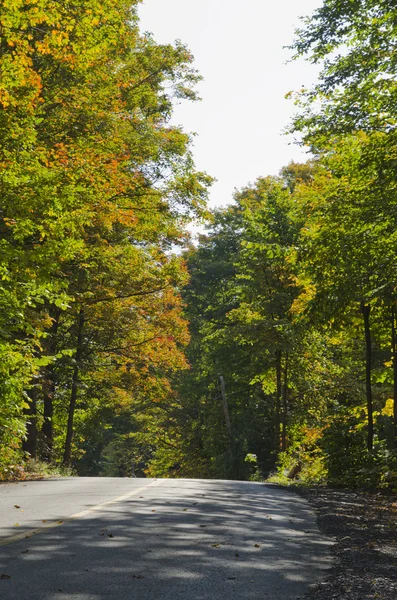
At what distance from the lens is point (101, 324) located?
85.1 ft

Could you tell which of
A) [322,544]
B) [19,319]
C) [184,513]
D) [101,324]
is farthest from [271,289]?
[322,544]

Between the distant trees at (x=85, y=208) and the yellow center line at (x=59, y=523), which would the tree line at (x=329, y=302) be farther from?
the yellow center line at (x=59, y=523)

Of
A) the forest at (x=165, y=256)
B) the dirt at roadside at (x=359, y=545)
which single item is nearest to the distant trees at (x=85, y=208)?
the forest at (x=165, y=256)

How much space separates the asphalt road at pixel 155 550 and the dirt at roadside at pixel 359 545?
0.58 ft

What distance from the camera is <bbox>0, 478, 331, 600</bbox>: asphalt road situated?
14.9 ft

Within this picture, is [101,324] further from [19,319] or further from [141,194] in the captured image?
[19,319]

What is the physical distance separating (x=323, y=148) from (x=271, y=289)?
13.9m

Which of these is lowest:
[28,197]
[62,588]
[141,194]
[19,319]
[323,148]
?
[62,588]

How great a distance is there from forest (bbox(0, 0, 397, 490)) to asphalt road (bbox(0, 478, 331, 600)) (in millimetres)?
4389

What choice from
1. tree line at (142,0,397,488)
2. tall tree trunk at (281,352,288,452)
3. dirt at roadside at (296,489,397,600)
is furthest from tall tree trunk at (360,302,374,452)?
tall tree trunk at (281,352,288,452)

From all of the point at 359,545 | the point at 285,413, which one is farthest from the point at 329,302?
the point at 285,413

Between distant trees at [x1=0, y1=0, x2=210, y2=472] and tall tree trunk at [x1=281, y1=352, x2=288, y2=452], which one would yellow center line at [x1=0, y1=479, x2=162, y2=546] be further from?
tall tree trunk at [x1=281, y1=352, x2=288, y2=452]

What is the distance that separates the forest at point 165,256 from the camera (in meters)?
12.4

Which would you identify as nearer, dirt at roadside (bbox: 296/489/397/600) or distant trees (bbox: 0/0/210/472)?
dirt at roadside (bbox: 296/489/397/600)
